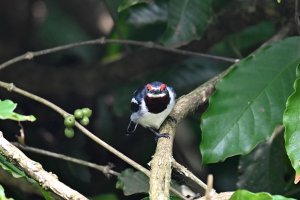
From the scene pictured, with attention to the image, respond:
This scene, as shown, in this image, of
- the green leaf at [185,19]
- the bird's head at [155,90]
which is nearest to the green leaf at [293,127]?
the bird's head at [155,90]

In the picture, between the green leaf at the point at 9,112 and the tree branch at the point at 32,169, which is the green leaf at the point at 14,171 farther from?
the green leaf at the point at 9,112

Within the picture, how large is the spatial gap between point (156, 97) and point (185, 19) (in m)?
0.44

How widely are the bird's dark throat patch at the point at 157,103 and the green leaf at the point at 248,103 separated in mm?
348

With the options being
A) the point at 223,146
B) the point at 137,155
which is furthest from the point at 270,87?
the point at 137,155

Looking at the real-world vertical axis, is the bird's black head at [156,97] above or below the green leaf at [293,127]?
above

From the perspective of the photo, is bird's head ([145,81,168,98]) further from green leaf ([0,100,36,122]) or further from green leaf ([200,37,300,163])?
green leaf ([0,100,36,122])

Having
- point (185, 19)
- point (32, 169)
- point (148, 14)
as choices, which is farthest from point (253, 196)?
point (148, 14)

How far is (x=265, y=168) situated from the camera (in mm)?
3543

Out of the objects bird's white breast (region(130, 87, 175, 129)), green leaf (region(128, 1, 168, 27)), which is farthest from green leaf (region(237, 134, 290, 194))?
green leaf (region(128, 1, 168, 27))

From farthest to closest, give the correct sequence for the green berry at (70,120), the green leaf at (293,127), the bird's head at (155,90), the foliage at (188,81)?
1. the bird's head at (155,90)
2. the foliage at (188,81)
3. the green berry at (70,120)
4. the green leaf at (293,127)

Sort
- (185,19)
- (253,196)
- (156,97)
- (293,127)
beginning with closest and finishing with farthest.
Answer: (253,196), (293,127), (156,97), (185,19)

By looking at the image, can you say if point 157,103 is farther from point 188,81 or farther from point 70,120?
point 188,81

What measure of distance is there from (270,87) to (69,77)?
1.93 meters

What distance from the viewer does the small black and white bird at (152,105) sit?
321 centimetres
